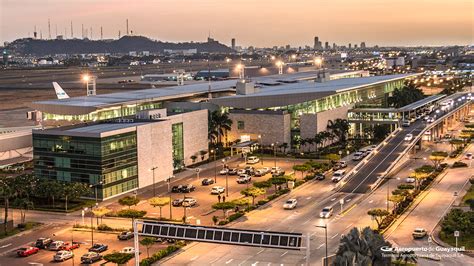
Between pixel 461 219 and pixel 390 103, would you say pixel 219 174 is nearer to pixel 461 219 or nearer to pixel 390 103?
pixel 461 219

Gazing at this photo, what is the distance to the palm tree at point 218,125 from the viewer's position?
7731 centimetres

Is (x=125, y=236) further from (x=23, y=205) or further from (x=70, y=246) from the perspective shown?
(x=23, y=205)

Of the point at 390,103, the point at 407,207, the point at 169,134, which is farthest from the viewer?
the point at 390,103

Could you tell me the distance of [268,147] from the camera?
78812mm

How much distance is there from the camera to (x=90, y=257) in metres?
39.3

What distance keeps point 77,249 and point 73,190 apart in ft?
36.3

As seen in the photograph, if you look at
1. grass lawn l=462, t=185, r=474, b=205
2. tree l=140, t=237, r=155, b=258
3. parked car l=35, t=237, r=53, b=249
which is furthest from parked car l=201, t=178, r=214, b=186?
grass lawn l=462, t=185, r=474, b=205

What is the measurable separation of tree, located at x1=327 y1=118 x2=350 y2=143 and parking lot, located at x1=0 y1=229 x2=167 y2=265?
4103 centimetres

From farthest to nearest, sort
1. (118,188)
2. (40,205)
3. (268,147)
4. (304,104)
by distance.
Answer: (304,104)
(268,147)
(118,188)
(40,205)

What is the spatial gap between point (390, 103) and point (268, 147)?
38.9m

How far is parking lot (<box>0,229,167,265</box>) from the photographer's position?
40.0 meters

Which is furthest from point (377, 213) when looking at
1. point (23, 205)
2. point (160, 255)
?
point (23, 205)

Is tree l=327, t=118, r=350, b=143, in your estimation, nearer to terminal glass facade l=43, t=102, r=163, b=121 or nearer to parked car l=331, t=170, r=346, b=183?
parked car l=331, t=170, r=346, b=183

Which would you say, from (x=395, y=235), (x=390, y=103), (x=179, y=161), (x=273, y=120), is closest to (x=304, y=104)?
(x=273, y=120)
